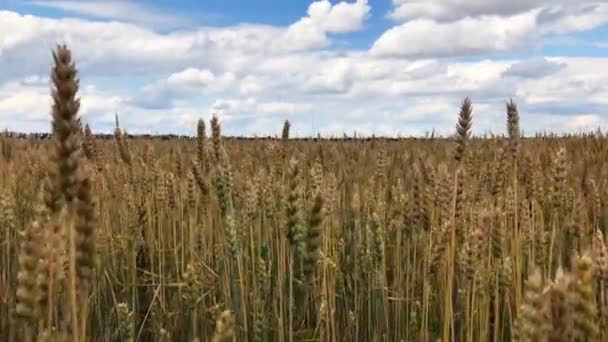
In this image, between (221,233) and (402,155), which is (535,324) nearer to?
(221,233)

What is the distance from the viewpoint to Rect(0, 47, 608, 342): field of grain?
4.17 feet

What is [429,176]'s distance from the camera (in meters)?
3.14

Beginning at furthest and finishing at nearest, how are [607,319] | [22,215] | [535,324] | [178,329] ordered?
1. [22,215]
2. [178,329]
3. [607,319]
4. [535,324]

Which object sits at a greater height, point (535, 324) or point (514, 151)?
point (514, 151)

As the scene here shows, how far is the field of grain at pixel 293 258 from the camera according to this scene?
127 centimetres

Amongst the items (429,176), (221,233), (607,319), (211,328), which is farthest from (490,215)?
(221,233)

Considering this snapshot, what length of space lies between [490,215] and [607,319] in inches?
22.7

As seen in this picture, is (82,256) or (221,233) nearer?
(82,256)

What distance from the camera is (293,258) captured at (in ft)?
8.57

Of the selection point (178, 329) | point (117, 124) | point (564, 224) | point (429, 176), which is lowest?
point (178, 329)

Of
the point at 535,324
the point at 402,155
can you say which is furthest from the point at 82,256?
the point at 402,155

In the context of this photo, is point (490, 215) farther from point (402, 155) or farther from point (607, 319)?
point (402, 155)

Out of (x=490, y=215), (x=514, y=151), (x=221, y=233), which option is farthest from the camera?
(x=221, y=233)

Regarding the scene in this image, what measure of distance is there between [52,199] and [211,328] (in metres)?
1.63
